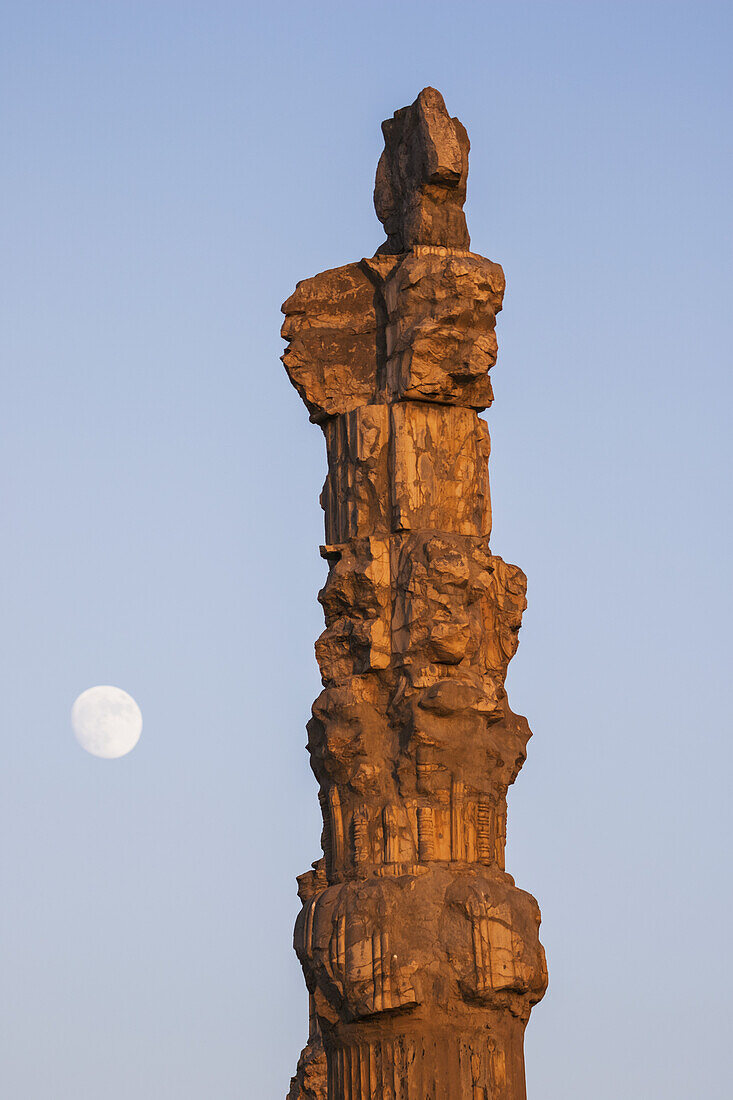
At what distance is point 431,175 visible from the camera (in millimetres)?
15977

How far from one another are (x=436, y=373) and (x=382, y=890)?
12.8ft

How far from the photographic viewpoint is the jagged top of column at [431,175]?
16016 mm

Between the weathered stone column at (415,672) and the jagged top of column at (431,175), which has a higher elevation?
the jagged top of column at (431,175)

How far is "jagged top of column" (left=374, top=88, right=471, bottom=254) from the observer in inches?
631

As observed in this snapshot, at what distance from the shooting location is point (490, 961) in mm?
14430

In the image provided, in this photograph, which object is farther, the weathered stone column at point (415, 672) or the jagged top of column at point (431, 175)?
the jagged top of column at point (431, 175)

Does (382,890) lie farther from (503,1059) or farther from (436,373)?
(436,373)

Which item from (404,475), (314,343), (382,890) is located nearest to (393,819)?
(382,890)

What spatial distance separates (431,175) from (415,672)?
3904 millimetres

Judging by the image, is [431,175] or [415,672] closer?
[415,672]

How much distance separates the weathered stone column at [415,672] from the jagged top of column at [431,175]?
0.06 feet

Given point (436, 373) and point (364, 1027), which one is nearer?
point (364, 1027)

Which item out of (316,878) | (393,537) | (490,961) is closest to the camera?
Result: (490,961)

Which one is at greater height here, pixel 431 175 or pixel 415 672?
pixel 431 175
